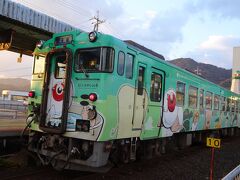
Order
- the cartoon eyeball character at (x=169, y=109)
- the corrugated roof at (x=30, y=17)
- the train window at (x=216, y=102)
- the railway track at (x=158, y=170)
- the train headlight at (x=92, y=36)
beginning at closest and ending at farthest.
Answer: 1. the train headlight at (x=92, y=36)
2. the railway track at (x=158, y=170)
3. the cartoon eyeball character at (x=169, y=109)
4. the corrugated roof at (x=30, y=17)
5. the train window at (x=216, y=102)

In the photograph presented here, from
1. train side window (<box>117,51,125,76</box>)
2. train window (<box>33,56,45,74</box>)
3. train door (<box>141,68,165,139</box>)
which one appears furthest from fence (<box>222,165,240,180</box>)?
train window (<box>33,56,45,74</box>)

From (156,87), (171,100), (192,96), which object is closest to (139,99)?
(156,87)

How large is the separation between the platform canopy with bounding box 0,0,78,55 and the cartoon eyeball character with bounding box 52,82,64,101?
4593 millimetres

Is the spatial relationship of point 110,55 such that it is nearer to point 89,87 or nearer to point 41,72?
point 89,87

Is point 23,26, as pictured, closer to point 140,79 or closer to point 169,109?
point 140,79

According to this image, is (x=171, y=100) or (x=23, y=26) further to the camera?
(x=23, y=26)

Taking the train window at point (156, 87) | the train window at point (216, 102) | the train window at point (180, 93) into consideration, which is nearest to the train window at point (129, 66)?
the train window at point (156, 87)

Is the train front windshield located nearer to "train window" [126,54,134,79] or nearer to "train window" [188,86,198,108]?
"train window" [126,54,134,79]

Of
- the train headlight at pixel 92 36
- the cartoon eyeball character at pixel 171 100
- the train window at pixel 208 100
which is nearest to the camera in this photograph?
the train headlight at pixel 92 36

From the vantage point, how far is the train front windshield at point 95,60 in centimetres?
689

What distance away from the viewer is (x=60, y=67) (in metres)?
7.68

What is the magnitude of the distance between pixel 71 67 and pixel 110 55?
3.29 ft

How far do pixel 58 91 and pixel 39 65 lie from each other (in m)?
1.22

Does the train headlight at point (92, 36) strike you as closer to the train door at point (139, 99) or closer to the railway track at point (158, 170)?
the train door at point (139, 99)
